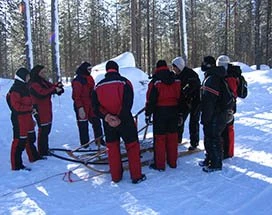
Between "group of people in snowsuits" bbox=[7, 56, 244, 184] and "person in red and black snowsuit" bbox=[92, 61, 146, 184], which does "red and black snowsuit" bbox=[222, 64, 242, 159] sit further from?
"person in red and black snowsuit" bbox=[92, 61, 146, 184]

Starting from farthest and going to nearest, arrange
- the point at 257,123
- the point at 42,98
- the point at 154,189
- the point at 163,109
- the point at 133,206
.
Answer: the point at 257,123 → the point at 42,98 → the point at 163,109 → the point at 154,189 → the point at 133,206

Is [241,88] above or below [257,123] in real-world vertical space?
above

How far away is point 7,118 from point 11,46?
41049mm

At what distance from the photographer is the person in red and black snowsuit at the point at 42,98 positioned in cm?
785

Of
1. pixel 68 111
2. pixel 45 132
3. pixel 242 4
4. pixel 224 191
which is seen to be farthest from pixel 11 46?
pixel 224 191

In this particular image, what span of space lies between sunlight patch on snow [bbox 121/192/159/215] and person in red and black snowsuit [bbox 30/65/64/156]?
3.01m

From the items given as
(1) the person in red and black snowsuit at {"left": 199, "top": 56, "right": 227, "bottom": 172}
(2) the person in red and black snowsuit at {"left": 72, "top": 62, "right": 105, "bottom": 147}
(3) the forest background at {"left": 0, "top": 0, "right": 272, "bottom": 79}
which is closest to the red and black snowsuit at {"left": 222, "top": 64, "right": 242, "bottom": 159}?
(1) the person in red and black snowsuit at {"left": 199, "top": 56, "right": 227, "bottom": 172}

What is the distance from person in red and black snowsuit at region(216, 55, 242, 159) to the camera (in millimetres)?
6775

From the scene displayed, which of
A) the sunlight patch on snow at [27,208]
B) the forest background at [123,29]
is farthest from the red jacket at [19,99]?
the forest background at [123,29]

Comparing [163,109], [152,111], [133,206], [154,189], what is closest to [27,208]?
[133,206]

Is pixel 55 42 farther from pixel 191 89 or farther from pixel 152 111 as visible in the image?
pixel 152 111

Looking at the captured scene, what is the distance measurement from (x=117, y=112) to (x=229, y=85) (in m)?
2.05

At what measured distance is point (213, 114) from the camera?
653 cm

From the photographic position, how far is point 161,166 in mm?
6832
